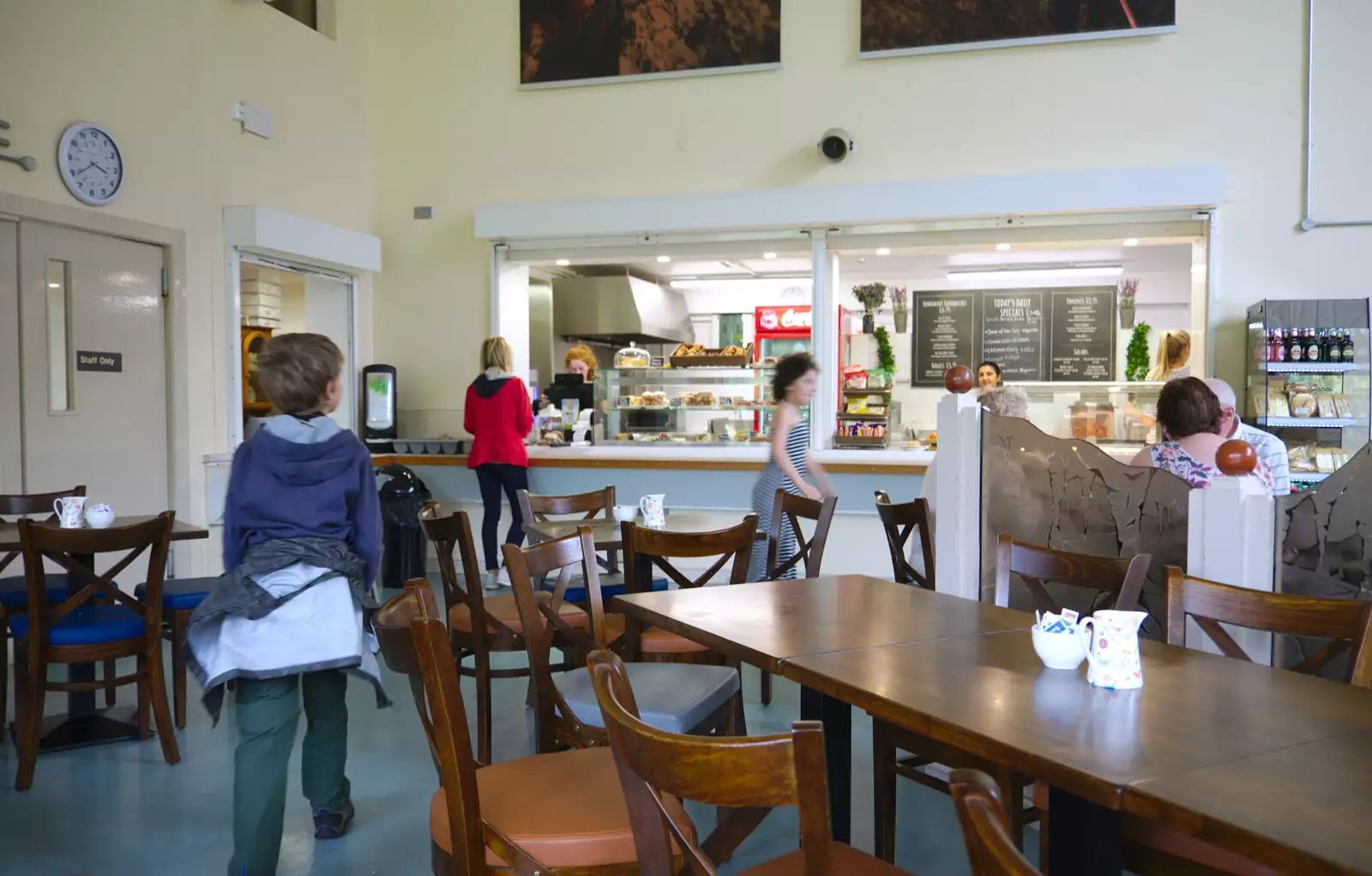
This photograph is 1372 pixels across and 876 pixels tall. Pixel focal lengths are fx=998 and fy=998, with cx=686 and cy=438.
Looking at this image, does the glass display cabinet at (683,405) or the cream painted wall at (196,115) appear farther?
the glass display cabinet at (683,405)

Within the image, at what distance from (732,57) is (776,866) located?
6397 mm

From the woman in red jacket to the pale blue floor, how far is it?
272 centimetres

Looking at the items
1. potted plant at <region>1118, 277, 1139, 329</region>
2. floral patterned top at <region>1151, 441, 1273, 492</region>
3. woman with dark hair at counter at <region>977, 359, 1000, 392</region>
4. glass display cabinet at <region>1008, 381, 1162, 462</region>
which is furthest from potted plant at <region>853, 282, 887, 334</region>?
floral patterned top at <region>1151, 441, 1273, 492</region>

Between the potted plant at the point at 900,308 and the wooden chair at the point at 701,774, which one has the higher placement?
the potted plant at the point at 900,308

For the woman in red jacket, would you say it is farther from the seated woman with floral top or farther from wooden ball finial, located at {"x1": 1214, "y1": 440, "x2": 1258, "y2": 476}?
wooden ball finial, located at {"x1": 1214, "y1": 440, "x2": 1258, "y2": 476}

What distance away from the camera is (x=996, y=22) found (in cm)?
659

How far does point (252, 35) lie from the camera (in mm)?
6430

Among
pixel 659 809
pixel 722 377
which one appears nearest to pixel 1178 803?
pixel 659 809

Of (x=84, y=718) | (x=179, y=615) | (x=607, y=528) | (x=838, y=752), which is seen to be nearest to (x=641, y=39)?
(x=607, y=528)

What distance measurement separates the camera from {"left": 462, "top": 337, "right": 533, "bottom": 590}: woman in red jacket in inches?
253

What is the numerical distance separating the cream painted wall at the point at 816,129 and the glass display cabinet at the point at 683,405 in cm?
126

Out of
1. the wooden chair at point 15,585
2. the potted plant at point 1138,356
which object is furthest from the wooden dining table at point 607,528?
the potted plant at point 1138,356

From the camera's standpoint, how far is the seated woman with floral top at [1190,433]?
3.13 metres

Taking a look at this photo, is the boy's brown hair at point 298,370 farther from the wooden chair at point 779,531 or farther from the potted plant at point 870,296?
the potted plant at point 870,296
